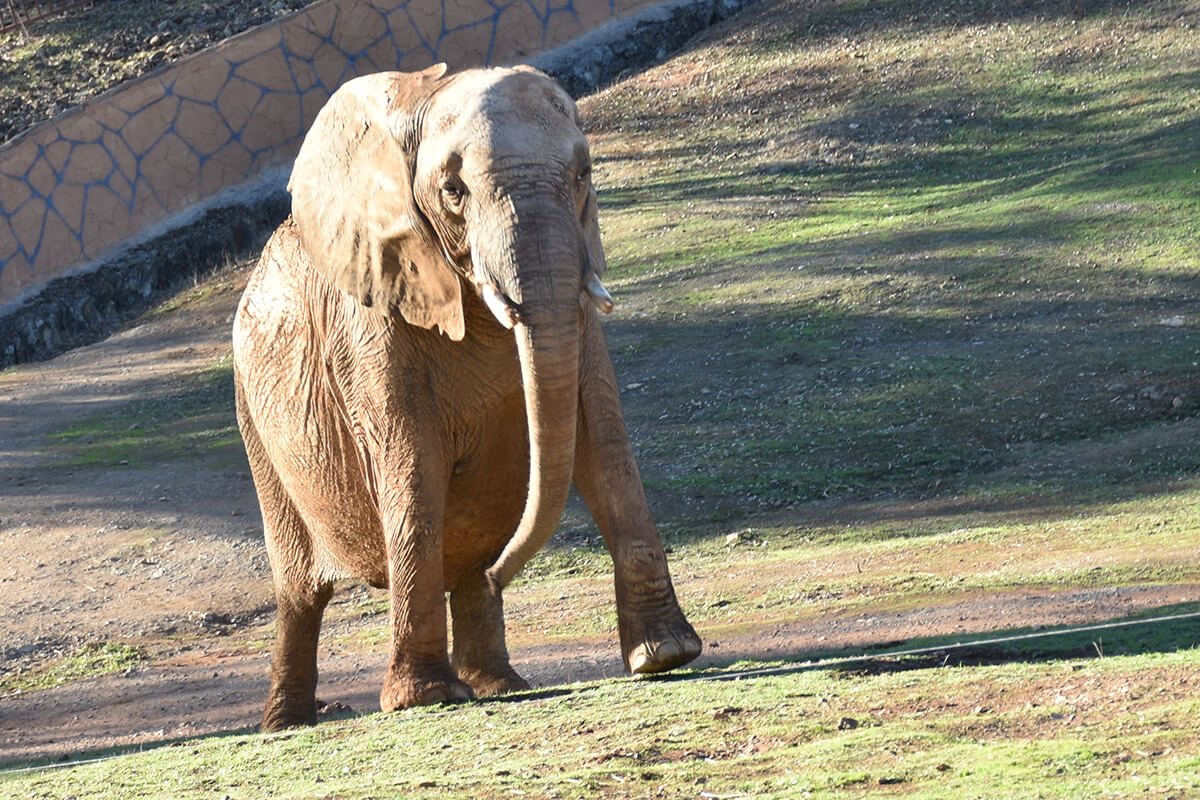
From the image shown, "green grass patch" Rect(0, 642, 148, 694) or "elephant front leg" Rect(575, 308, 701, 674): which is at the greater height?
"elephant front leg" Rect(575, 308, 701, 674)

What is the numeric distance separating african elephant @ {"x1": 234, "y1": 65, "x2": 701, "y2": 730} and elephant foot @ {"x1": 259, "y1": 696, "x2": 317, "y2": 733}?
90 centimetres

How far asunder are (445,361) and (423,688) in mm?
1281

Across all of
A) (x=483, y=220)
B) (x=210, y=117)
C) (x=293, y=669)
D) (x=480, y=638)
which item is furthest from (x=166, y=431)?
(x=483, y=220)

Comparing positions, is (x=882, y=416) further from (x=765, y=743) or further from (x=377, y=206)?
(x=765, y=743)

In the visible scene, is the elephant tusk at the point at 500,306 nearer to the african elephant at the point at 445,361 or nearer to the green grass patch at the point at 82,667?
the african elephant at the point at 445,361

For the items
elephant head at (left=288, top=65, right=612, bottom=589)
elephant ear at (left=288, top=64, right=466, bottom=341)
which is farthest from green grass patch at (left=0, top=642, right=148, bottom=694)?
elephant head at (left=288, top=65, right=612, bottom=589)

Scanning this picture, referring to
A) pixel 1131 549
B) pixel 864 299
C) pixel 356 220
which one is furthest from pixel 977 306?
pixel 356 220

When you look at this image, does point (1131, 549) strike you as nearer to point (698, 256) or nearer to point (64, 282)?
point (698, 256)

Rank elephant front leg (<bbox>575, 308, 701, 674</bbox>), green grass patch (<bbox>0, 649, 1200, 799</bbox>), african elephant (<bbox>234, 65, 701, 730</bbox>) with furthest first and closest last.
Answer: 1. elephant front leg (<bbox>575, 308, 701, 674</bbox>)
2. african elephant (<bbox>234, 65, 701, 730</bbox>)
3. green grass patch (<bbox>0, 649, 1200, 799</bbox>)

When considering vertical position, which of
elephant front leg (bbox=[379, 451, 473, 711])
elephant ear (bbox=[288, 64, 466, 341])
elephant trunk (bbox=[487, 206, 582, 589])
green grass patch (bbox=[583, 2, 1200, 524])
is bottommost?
green grass patch (bbox=[583, 2, 1200, 524])

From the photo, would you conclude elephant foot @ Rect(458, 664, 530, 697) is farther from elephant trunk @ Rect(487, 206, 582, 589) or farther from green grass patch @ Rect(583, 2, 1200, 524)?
green grass patch @ Rect(583, 2, 1200, 524)

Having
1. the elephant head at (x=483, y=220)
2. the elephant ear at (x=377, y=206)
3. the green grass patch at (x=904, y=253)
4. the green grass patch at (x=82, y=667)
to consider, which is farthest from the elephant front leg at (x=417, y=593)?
the green grass patch at (x=904, y=253)

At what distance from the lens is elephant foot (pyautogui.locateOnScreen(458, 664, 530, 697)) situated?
24.8 ft

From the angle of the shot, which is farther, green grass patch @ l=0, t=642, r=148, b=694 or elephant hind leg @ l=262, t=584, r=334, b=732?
green grass patch @ l=0, t=642, r=148, b=694
